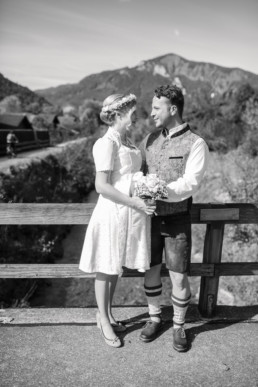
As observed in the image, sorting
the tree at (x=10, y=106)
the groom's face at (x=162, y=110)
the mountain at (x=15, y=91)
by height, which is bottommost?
the groom's face at (x=162, y=110)

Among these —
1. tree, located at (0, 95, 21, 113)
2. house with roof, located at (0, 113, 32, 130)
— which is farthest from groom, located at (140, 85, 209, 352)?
tree, located at (0, 95, 21, 113)

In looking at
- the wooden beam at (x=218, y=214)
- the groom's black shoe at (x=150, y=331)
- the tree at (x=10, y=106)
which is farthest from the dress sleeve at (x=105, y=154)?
the tree at (x=10, y=106)

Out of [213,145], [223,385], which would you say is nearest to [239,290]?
[223,385]

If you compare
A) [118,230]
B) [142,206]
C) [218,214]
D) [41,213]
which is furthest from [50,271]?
[218,214]

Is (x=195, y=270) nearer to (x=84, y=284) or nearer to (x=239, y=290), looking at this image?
(x=239, y=290)

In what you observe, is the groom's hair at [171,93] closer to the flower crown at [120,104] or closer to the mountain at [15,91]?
the flower crown at [120,104]

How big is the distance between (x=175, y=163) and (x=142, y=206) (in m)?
0.43

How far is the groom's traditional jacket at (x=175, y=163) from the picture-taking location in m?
2.65

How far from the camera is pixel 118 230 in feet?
9.06

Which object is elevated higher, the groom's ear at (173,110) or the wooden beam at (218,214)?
the groom's ear at (173,110)

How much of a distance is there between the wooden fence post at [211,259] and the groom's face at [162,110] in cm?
112

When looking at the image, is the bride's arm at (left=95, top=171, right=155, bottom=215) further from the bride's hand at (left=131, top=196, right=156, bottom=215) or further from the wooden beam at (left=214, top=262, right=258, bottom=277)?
the wooden beam at (left=214, top=262, right=258, bottom=277)

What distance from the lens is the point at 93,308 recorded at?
3.49 m

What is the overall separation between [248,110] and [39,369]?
17003mm
